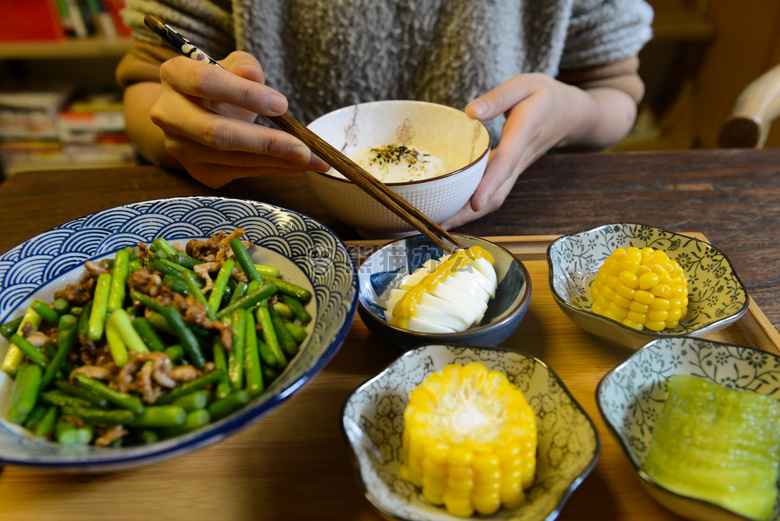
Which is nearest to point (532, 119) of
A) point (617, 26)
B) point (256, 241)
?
point (617, 26)

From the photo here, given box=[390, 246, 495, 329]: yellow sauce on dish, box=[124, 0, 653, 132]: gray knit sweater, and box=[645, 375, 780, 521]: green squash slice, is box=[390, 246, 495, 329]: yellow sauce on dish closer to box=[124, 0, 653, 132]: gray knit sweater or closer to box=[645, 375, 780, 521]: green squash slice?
box=[645, 375, 780, 521]: green squash slice

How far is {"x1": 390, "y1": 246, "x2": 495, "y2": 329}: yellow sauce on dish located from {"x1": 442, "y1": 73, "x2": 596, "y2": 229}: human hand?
11.2 inches

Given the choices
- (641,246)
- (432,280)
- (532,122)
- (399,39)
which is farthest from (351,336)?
(399,39)

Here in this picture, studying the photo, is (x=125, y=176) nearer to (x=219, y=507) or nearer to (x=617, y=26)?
(x=219, y=507)

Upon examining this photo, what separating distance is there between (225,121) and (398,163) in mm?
495

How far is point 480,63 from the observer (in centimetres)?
194

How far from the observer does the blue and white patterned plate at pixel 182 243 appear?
685mm

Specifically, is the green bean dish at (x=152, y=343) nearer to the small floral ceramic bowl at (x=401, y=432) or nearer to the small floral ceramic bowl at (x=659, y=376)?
the small floral ceramic bowl at (x=401, y=432)

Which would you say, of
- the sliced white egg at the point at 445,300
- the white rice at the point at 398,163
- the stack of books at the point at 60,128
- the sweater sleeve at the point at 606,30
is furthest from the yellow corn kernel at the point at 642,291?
the stack of books at the point at 60,128

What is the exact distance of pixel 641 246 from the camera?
1.33m

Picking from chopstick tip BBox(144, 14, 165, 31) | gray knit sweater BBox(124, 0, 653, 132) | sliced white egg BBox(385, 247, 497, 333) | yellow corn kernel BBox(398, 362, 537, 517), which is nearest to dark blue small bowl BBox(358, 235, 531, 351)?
sliced white egg BBox(385, 247, 497, 333)

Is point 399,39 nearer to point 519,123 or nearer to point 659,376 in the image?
point 519,123

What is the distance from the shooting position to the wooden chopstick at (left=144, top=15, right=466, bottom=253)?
1.19 meters

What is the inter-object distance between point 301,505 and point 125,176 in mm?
1474
